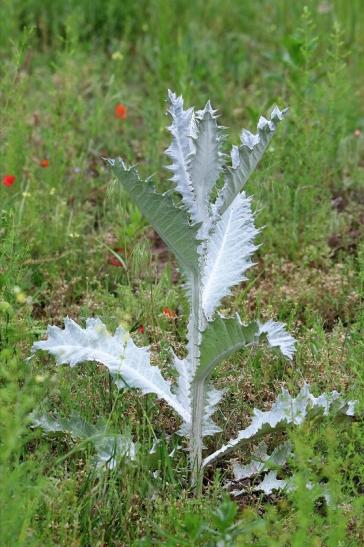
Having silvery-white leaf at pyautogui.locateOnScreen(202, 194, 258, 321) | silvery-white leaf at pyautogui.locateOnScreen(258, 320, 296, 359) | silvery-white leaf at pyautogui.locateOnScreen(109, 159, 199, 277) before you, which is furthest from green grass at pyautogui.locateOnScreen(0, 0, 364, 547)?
silvery-white leaf at pyautogui.locateOnScreen(109, 159, 199, 277)

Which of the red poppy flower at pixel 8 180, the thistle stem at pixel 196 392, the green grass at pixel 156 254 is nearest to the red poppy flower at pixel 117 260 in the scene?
the green grass at pixel 156 254

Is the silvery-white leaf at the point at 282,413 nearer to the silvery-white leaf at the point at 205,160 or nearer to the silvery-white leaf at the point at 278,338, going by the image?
the silvery-white leaf at the point at 278,338

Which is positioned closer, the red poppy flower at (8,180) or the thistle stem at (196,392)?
the thistle stem at (196,392)

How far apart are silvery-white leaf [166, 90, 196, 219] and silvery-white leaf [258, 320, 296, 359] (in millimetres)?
410

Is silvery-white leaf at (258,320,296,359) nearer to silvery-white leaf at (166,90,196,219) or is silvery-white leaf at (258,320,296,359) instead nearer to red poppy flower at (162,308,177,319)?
silvery-white leaf at (166,90,196,219)

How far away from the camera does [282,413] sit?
9.25 ft

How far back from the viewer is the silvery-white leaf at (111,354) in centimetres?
277

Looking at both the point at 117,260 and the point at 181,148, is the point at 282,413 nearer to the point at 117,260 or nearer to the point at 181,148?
the point at 181,148

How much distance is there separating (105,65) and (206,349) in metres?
3.79

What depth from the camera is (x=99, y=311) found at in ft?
11.9

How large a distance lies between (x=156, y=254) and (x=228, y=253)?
133 cm

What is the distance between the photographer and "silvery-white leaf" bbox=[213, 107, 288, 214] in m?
2.65

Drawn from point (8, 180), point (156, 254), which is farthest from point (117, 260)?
point (8, 180)

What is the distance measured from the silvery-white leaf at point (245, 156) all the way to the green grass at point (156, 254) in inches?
24.0
